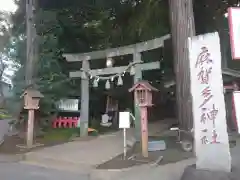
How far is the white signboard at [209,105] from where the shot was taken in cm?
481

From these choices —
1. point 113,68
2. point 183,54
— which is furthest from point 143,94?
point 113,68

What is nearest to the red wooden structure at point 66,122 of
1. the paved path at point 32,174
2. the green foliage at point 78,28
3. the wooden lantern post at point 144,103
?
the green foliage at point 78,28

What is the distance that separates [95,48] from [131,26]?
298 cm

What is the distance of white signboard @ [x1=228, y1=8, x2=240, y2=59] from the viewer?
3877mm

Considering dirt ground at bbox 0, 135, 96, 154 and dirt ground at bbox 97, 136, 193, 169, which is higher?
dirt ground at bbox 0, 135, 96, 154

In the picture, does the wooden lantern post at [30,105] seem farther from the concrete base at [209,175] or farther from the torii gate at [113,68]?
the concrete base at [209,175]

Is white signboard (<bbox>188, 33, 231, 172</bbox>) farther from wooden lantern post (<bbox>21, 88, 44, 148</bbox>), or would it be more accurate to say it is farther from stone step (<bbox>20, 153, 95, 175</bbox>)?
wooden lantern post (<bbox>21, 88, 44, 148</bbox>)

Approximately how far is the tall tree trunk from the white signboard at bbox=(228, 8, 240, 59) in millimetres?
4300

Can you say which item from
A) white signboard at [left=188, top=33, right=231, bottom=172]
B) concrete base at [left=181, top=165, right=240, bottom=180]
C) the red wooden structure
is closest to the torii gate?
the red wooden structure

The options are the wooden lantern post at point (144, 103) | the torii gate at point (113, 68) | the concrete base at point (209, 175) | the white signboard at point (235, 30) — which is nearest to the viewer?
the white signboard at point (235, 30)

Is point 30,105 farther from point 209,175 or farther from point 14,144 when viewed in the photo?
point 209,175

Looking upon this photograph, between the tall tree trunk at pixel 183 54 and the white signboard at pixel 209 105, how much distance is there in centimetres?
318

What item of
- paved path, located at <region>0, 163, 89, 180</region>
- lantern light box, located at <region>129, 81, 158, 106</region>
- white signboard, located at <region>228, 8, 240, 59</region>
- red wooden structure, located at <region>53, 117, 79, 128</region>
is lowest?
paved path, located at <region>0, 163, 89, 180</region>

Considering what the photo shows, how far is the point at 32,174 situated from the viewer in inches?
256
